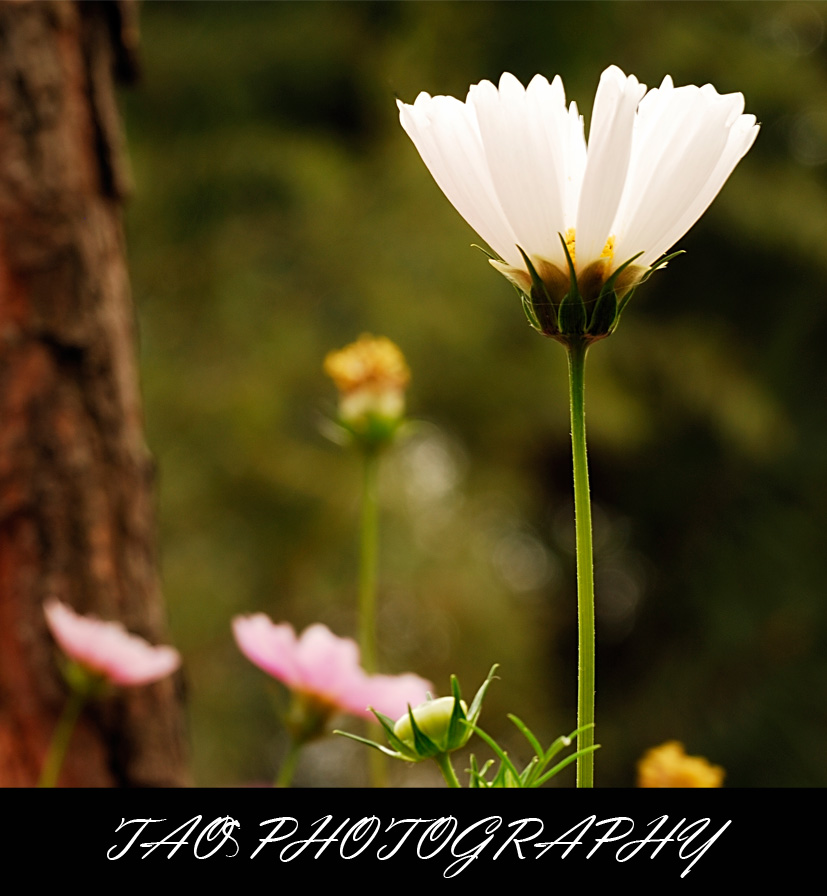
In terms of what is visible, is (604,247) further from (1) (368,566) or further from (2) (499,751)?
(1) (368,566)

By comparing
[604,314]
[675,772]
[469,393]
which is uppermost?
[469,393]

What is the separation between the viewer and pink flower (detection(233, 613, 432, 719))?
Result: 273 mm

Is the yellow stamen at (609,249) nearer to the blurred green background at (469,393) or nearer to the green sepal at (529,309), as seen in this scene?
the green sepal at (529,309)

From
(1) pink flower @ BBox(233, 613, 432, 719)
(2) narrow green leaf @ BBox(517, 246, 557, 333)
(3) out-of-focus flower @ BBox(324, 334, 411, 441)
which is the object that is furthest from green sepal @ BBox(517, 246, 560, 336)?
(3) out-of-focus flower @ BBox(324, 334, 411, 441)

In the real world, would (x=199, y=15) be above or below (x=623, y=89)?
above

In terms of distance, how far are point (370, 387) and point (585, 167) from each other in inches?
11.5

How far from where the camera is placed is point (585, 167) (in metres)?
0.19

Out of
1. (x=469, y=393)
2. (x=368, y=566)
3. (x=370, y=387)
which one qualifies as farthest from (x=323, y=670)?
(x=469, y=393)

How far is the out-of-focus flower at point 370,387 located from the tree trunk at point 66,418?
11cm

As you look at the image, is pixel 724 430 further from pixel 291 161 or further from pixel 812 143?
pixel 291 161

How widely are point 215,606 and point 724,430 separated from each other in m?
1.21

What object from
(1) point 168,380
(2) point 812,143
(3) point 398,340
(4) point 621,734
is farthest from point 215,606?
(2) point 812,143

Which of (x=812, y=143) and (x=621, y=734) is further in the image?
(x=812, y=143)

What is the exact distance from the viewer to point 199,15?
205cm
